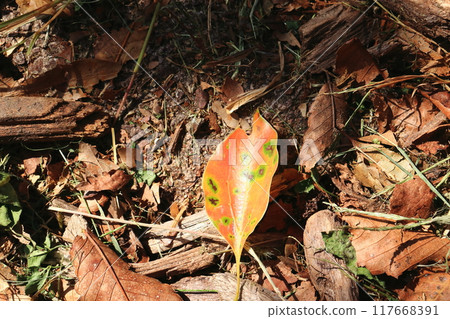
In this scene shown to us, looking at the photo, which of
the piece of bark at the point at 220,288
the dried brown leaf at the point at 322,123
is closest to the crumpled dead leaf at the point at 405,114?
the dried brown leaf at the point at 322,123

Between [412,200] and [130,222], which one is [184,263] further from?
[412,200]

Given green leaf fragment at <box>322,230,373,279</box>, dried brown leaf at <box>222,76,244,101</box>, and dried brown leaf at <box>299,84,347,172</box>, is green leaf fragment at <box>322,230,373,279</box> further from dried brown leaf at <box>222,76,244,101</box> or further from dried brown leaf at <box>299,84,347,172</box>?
dried brown leaf at <box>222,76,244,101</box>

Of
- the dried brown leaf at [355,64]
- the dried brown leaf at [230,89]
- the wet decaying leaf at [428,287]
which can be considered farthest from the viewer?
the dried brown leaf at [230,89]

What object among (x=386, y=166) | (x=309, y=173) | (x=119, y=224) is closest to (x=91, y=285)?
(x=119, y=224)

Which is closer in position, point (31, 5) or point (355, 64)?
point (355, 64)

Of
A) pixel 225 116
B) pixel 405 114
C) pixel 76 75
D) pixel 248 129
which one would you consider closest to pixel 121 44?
pixel 76 75

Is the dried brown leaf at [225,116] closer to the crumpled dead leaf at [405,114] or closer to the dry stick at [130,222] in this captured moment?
the dry stick at [130,222]
